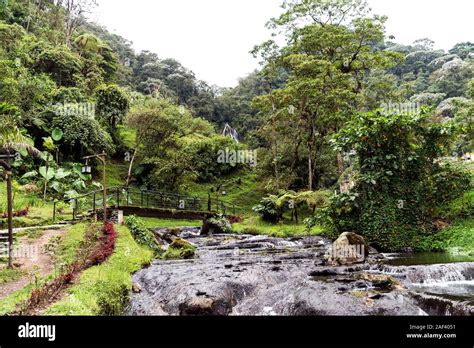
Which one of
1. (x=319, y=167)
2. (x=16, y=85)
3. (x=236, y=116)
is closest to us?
(x=16, y=85)

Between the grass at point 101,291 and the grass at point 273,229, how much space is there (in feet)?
33.8

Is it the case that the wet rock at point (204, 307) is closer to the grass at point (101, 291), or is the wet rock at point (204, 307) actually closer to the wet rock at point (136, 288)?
the grass at point (101, 291)

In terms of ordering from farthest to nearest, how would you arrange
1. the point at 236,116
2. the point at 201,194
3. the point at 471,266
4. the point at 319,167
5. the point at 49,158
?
the point at 236,116 → the point at 201,194 → the point at 319,167 → the point at 49,158 → the point at 471,266

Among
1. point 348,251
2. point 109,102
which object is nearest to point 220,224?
point 348,251

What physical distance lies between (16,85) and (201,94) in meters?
31.8

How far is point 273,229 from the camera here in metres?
21.2

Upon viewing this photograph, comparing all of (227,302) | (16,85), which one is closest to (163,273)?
(227,302)

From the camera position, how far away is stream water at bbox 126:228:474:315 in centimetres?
657

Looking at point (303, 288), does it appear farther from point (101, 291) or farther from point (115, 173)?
point (115, 173)

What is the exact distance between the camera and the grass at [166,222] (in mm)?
23625

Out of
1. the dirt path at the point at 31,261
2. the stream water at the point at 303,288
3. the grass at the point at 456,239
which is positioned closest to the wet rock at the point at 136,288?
the stream water at the point at 303,288

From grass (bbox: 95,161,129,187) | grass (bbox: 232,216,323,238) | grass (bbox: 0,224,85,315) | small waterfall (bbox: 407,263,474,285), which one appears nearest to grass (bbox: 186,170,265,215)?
grass (bbox: 95,161,129,187)
